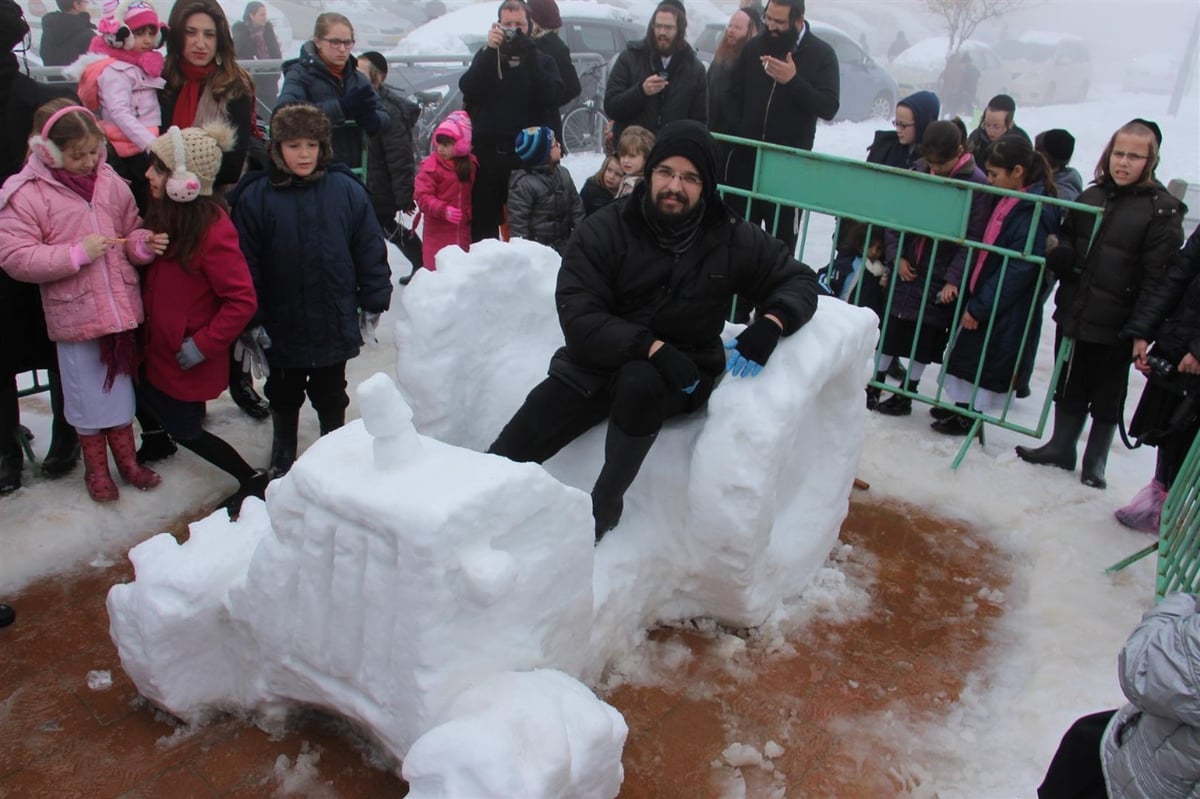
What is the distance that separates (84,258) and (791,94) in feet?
13.7

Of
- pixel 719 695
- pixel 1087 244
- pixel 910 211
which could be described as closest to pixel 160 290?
pixel 719 695

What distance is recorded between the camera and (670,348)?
10.6 ft

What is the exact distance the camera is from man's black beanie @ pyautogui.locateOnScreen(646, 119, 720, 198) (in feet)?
10.8

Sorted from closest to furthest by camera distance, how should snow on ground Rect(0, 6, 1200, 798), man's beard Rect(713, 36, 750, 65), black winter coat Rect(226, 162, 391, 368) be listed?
snow on ground Rect(0, 6, 1200, 798)
black winter coat Rect(226, 162, 391, 368)
man's beard Rect(713, 36, 750, 65)

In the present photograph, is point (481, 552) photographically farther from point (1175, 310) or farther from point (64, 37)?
point (64, 37)

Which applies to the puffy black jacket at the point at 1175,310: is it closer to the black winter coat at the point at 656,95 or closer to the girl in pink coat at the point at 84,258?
the black winter coat at the point at 656,95

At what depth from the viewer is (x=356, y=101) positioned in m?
5.61

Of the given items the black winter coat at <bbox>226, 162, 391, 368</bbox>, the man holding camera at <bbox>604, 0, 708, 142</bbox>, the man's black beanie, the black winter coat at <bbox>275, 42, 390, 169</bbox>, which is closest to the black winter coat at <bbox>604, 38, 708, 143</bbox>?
the man holding camera at <bbox>604, 0, 708, 142</bbox>

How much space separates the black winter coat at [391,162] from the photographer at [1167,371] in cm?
418

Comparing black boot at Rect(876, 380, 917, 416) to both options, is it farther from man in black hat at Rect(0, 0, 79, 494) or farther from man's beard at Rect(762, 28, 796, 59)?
man in black hat at Rect(0, 0, 79, 494)

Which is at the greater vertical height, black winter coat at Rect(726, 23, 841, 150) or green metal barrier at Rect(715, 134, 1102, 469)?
black winter coat at Rect(726, 23, 841, 150)

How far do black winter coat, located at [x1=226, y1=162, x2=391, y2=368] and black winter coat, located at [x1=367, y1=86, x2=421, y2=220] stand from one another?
2215 mm

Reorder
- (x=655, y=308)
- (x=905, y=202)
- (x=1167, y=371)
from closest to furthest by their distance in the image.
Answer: (x=655, y=308) < (x=1167, y=371) < (x=905, y=202)

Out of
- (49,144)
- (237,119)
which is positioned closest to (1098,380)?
(237,119)
